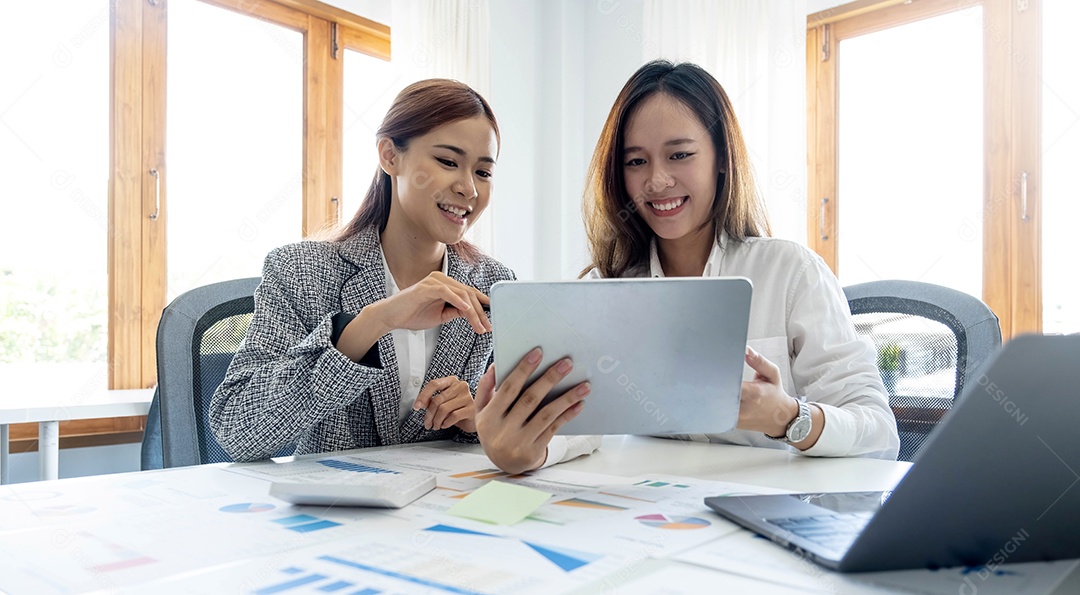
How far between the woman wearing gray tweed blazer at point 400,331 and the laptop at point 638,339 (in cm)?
3

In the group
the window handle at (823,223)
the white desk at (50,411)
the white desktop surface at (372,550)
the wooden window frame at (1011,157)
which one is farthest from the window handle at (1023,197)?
the white desk at (50,411)

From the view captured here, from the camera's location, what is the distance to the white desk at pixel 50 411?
1.91m

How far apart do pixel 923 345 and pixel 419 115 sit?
1036mm

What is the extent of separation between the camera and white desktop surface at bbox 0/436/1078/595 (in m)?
0.56

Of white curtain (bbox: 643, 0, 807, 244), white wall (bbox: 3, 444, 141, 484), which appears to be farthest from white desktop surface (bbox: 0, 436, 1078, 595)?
white curtain (bbox: 643, 0, 807, 244)

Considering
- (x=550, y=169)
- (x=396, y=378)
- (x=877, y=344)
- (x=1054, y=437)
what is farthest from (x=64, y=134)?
(x=1054, y=437)

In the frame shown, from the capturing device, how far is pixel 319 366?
3.96ft

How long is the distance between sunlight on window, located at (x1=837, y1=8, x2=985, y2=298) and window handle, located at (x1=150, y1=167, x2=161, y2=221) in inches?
105

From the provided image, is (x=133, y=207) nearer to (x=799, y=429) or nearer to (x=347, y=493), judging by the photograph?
(x=347, y=493)

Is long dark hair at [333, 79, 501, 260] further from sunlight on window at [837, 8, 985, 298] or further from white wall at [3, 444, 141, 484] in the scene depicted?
sunlight on window at [837, 8, 985, 298]

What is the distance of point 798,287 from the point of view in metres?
1.43

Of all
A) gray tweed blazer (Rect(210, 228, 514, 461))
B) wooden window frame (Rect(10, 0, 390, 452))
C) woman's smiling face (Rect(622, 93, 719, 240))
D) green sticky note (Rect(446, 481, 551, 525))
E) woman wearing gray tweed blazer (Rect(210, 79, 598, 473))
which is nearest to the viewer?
green sticky note (Rect(446, 481, 551, 525))

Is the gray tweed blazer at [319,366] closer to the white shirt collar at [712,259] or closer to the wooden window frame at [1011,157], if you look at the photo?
the white shirt collar at [712,259]

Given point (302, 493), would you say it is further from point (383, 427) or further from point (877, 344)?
point (877, 344)
